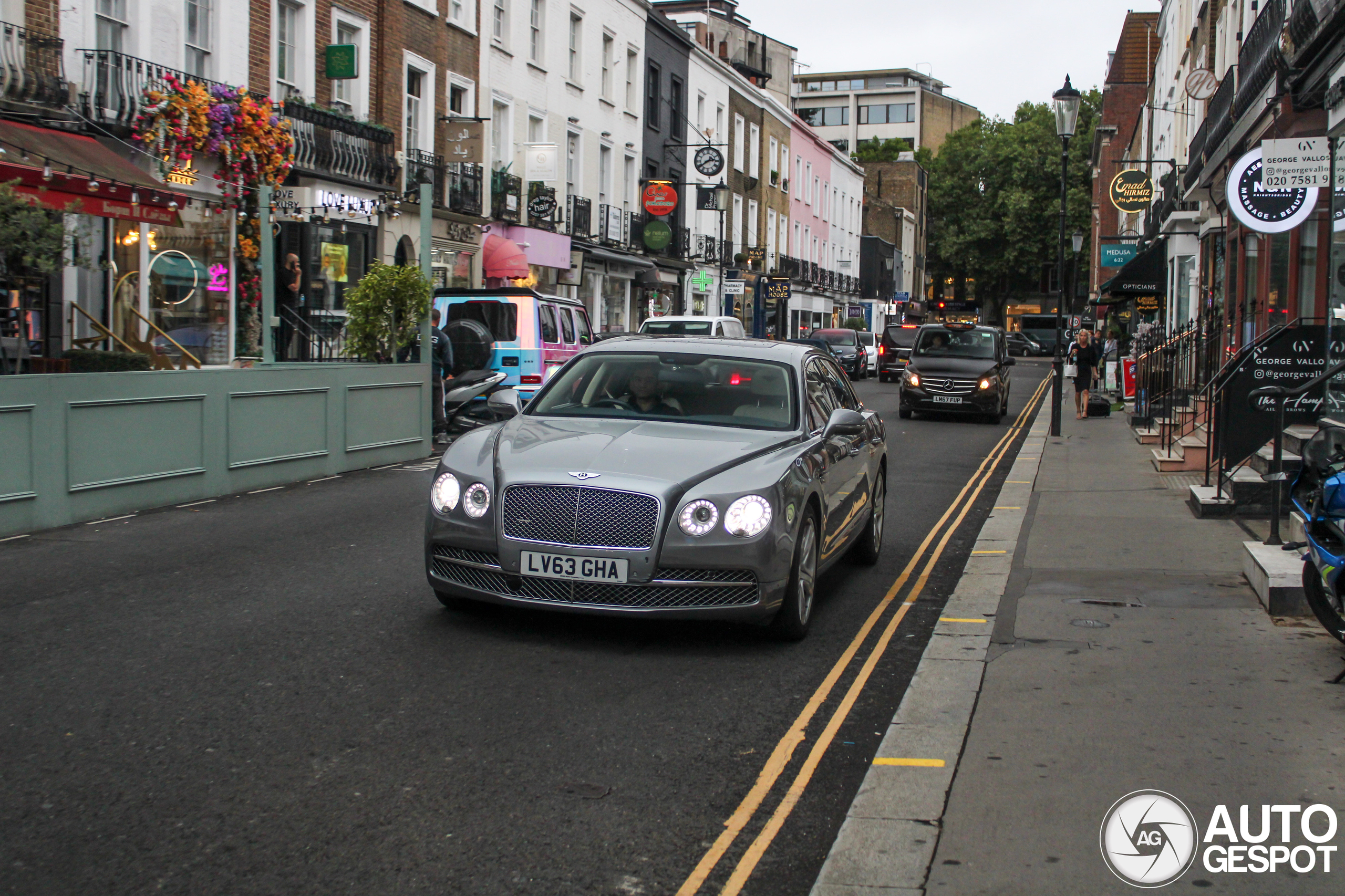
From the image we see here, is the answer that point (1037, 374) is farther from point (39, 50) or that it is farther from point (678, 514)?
point (678, 514)

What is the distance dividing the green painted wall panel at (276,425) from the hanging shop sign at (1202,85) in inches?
683

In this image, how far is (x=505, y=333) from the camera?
18609mm

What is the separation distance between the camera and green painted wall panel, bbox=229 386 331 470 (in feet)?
37.9

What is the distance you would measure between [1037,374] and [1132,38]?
2126cm

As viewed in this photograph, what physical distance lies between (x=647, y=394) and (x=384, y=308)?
8782mm

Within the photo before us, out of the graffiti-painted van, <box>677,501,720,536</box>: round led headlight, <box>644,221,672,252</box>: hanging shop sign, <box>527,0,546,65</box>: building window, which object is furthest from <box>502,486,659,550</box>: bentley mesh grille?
<box>644,221,672,252</box>: hanging shop sign

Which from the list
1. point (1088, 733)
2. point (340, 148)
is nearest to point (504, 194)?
point (340, 148)

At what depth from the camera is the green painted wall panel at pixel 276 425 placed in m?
11.6

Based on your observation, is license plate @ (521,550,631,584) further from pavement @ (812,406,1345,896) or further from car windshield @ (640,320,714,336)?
car windshield @ (640,320,714,336)

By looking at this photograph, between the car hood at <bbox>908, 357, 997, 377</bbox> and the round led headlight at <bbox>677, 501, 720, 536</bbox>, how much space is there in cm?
1851

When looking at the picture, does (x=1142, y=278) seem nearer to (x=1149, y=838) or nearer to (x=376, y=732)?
(x=1149, y=838)

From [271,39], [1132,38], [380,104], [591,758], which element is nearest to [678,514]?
[591,758]

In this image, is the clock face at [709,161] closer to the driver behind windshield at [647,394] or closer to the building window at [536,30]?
the building window at [536,30]

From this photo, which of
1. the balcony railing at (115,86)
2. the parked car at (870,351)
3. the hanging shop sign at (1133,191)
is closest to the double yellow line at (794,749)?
the balcony railing at (115,86)
